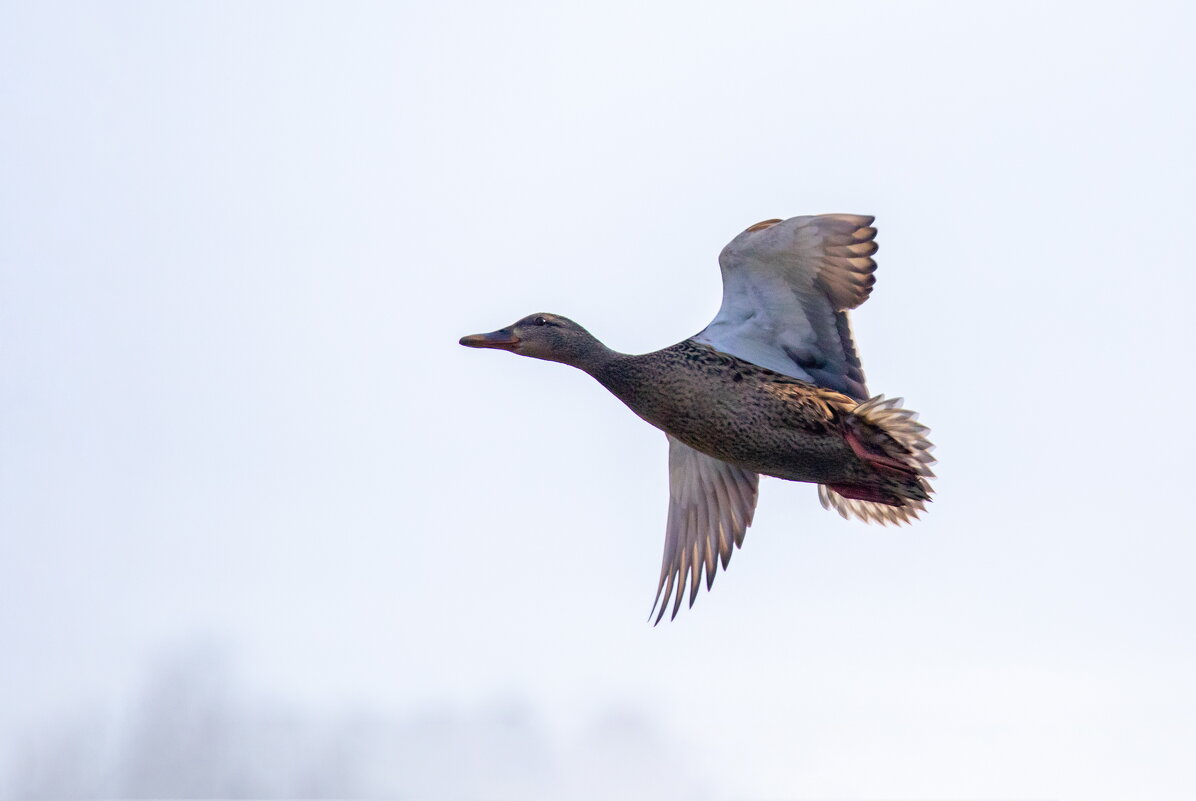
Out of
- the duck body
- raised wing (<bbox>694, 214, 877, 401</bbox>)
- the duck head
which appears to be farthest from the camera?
the duck head

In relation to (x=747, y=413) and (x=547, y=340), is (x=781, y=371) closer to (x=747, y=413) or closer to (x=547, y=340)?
(x=747, y=413)

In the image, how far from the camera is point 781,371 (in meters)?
12.1

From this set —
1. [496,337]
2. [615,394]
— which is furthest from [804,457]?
[496,337]

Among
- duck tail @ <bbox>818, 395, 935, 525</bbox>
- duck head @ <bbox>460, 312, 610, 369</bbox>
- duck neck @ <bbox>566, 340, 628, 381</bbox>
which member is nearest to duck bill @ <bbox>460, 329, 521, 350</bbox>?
duck head @ <bbox>460, 312, 610, 369</bbox>

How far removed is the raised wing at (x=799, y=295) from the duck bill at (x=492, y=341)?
1.16 metres

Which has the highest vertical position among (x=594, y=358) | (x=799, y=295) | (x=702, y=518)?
(x=799, y=295)

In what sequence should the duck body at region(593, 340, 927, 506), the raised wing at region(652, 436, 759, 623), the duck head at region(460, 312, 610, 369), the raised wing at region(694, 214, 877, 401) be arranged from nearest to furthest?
1. the duck body at region(593, 340, 927, 506)
2. the raised wing at region(694, 214, 877, 401)
3. the duck head at region(460, 312, 610, 369)
4. the raised wing at region(652, 436, 759, 623)

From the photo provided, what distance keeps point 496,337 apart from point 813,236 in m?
2.04

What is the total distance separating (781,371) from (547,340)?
1.45 meters

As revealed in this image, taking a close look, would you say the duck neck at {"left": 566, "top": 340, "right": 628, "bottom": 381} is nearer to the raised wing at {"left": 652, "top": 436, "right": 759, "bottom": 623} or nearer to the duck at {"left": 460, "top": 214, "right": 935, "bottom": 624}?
the duck at {"left": 460, "top": 214, "right": 935, "bottom": 624}

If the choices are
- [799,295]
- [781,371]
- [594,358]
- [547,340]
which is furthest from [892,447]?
[547,340]

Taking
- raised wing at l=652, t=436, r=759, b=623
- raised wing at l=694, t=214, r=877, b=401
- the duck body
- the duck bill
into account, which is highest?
raised wing at l=694, t=214, r=877, b=401

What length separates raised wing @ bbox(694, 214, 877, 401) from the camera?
471 inches

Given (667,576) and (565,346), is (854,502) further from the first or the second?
(565,346)
